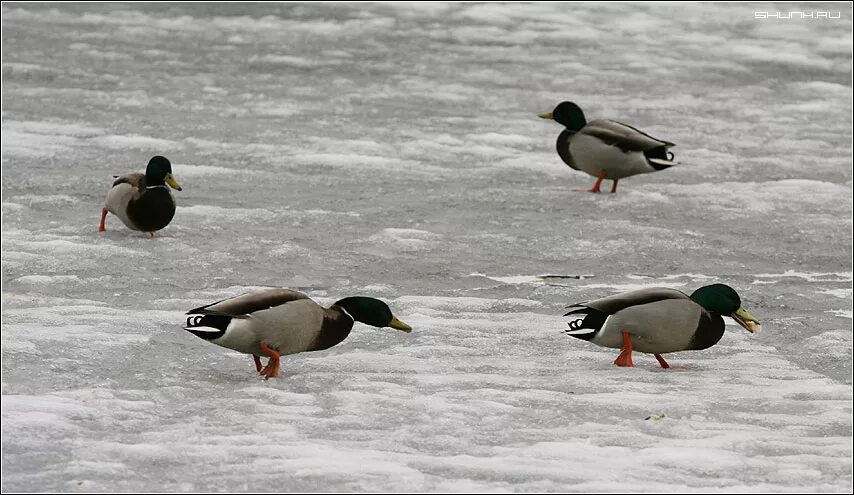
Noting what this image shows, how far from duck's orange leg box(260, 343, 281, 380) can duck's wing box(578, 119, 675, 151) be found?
4390 mm

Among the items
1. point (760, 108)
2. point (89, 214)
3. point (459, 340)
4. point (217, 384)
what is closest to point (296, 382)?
point (217, 384)

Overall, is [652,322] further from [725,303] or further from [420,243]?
[420,243]

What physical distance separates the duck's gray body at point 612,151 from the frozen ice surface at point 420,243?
230 millimetres

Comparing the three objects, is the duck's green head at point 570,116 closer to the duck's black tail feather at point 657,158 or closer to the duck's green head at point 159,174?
the duck's black tail feather at point 657,158

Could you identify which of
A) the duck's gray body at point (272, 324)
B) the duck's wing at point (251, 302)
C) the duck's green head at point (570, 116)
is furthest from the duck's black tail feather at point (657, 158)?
the duck's wing at point (251, 302)

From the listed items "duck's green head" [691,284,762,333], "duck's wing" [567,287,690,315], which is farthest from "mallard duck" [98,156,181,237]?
"duck's green head" [691,284,762,333]

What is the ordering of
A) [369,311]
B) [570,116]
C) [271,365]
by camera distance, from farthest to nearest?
[570,116], [369,311], [271,365]

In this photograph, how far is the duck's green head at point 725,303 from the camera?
653 cm

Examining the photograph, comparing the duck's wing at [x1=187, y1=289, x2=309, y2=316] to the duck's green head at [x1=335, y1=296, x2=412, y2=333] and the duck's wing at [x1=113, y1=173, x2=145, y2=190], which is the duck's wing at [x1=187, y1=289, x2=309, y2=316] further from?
the duck's wing at [x1=113, y1=173, x2=145, y2=190]

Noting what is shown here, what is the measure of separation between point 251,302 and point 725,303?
2073 mm

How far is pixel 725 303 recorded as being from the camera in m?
6.53

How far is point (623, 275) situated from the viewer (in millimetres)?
8445

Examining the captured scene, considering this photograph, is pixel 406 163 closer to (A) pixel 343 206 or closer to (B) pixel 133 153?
(A) pixel 343 206

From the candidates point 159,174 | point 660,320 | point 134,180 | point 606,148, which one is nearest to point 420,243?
point 159,174
